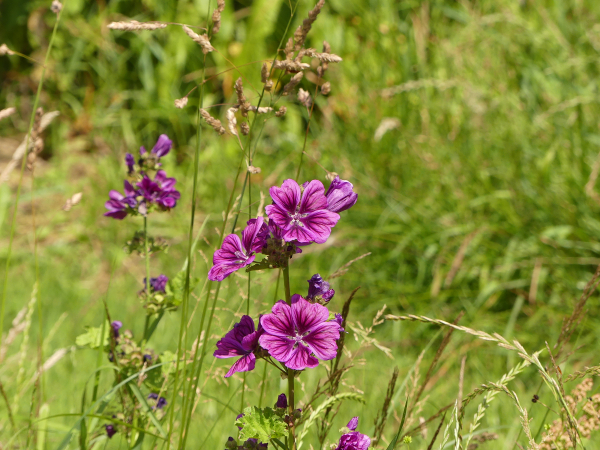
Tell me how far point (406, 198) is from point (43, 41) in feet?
13.4

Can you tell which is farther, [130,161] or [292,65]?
[130,161]

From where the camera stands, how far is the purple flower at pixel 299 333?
0.97 metres

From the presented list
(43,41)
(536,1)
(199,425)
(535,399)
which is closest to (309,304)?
(535,399)

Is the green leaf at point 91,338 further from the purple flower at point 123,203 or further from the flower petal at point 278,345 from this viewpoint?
the flower petal at point 278,345

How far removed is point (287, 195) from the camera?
103 centimetres

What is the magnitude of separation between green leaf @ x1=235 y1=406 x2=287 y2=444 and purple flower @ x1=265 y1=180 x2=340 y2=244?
29 cm

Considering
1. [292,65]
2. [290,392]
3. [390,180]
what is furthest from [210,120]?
[390,180]

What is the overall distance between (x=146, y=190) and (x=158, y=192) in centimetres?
3

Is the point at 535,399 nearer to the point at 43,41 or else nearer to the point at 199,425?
the point at 199,425

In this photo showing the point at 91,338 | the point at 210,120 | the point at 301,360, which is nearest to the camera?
the point at 301,360

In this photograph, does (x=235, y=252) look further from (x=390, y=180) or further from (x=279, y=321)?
(x=390, y=180)

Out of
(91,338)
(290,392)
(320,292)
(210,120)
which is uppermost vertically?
(210,120)

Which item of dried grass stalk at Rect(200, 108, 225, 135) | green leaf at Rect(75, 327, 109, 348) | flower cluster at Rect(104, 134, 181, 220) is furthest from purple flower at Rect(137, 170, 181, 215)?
dried grass stalk at Rect(200, 108, 225, 135)

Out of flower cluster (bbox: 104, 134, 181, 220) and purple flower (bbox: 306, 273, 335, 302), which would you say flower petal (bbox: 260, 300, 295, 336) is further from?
flower cluster (bbox: 104, 134, 181, 220)
